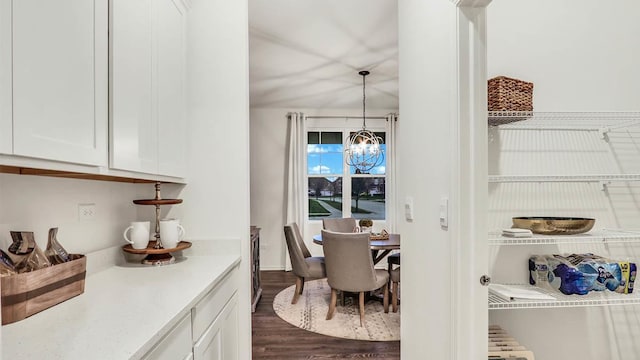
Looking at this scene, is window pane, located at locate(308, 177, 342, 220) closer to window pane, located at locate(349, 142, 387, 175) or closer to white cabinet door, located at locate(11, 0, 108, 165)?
window pane, located at locate(349, 142, 387, 175)

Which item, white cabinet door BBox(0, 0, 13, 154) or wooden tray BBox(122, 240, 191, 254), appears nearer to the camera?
white cabinet door BBox(0, 0, 13, 154)

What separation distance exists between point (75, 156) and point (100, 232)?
30.1 inches

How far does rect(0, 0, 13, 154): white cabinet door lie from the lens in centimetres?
80

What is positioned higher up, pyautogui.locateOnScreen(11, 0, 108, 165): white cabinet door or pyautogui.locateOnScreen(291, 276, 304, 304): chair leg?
pyautogui.locateOnScreen(11, 0, 108, 165): white cabinet door

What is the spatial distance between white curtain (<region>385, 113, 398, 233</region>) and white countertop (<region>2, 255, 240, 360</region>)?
14.5 feet

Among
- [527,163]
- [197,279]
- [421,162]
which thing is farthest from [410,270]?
[197,279]

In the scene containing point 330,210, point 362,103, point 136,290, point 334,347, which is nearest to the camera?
point 136,290

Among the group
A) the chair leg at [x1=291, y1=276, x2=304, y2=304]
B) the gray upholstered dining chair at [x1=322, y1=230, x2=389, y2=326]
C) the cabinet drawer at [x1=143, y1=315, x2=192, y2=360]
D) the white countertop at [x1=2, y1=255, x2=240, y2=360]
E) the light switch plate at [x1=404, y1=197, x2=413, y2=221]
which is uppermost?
the light switch plate at [x1=404, y1=197, x2=413, y2=221]

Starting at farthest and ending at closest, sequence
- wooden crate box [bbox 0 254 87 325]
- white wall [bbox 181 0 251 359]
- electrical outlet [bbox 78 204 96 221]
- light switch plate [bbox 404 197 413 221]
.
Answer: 1. white wall [bbox 181 0 251 359]
2. light switch plate [bbox 404 197 413 221]
3. electrical outlet [bbox 78 204 96 221]
4. wooden crate box [bbox 0 254 87 325]

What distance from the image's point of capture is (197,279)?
150 cm

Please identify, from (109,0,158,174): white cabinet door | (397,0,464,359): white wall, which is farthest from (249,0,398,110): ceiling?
(109,0,158,174): white cabinet door

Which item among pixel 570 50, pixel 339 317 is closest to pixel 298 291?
pixel 339 317

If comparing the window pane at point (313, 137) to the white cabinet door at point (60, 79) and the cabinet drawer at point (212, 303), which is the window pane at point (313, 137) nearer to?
the cabinet drawer at point (212, 303)

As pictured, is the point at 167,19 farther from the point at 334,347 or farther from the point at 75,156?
the point at 334,347
